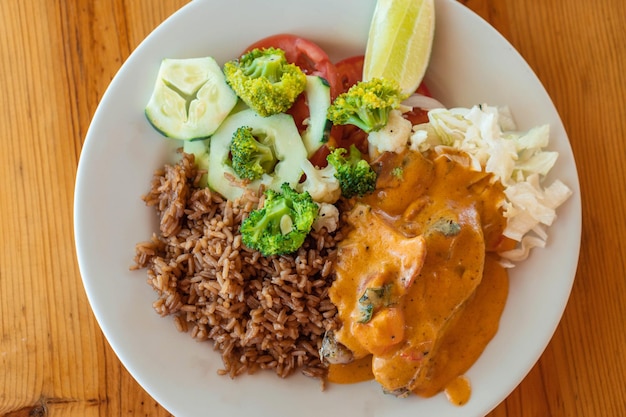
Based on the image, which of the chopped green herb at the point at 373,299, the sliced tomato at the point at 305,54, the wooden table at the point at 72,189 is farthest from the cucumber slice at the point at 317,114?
the wooden table at the point at 72,189

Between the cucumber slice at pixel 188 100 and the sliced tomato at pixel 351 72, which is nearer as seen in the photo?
the cucumber slice at pixel 188 100

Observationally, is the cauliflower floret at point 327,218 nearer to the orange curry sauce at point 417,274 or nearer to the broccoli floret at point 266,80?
the orange curry sauce at point 417,274

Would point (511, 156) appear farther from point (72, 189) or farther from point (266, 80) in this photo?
point (72, 189)

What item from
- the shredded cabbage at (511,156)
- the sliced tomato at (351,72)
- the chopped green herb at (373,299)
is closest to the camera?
the chopped green herb at (373,299)

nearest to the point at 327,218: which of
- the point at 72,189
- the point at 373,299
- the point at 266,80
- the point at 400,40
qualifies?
the point at 373,299

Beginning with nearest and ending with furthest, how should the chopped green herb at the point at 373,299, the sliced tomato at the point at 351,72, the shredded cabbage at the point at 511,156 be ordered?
the chopped green herb at the point at 373,299 < the shredded cabbage at the point at 511,156 < the sliced tomato at the point at 351,72

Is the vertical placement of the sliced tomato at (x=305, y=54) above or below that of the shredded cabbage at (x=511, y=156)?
above

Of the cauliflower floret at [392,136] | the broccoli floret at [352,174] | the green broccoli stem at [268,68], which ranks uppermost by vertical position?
the green broccoli stem at [268,68]

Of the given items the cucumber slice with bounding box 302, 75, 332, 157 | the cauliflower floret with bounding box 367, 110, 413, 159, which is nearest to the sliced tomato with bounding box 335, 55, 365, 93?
the cucumber slice with bounding box 302, 75, 332, 157
